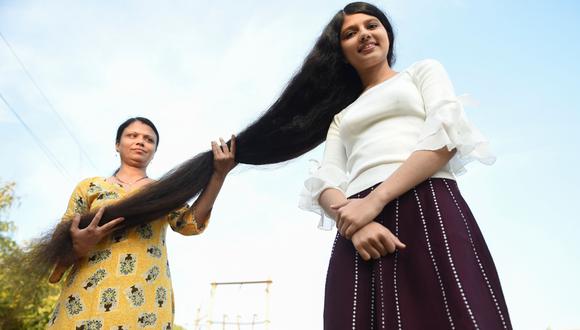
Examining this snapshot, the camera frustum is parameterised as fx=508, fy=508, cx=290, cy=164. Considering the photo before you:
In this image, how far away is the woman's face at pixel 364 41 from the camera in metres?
2.05

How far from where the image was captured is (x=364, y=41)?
6.74 feet

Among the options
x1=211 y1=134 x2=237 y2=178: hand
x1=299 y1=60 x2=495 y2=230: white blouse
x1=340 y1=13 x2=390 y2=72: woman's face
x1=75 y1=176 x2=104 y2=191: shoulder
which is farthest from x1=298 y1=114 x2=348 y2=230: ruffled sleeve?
x1=75 y1=176 x2=104 y2=191: shoulder

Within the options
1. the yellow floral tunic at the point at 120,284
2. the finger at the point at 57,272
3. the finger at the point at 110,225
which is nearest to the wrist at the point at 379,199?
the yellow floral tunic at the point at 120,284

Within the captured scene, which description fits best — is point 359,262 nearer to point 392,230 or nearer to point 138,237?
point 392,230

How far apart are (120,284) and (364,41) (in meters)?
1.48

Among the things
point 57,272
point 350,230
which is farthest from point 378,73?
point 57,272

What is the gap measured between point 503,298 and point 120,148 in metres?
2.14

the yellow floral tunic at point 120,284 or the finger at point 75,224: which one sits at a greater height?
the finger at point 75,224

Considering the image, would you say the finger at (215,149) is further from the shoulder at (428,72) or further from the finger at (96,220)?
the shoulder at (428,72)

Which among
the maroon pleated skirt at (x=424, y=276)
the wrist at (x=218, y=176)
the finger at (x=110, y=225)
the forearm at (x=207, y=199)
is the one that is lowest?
the maroon pleated skirt at (x=424, y=276)

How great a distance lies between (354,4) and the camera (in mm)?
2205

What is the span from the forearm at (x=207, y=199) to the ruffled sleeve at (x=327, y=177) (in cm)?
74

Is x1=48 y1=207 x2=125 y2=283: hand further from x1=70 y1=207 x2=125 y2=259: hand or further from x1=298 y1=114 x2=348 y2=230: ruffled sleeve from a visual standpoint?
x1=298 y1=114 x2=348 y2=230: ruffled sleeve

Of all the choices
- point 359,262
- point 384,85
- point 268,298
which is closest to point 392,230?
point 359,262
